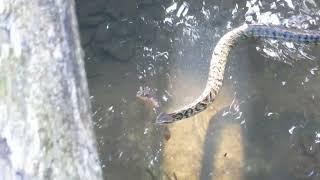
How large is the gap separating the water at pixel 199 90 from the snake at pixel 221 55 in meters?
0.10

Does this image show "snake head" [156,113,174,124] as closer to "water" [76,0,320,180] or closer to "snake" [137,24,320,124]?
"snake" [137,24,320,124]

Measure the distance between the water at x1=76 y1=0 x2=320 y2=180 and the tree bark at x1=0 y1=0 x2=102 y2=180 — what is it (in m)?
1.88

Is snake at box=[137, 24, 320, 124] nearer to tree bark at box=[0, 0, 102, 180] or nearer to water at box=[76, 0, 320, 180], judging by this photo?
water at box=[76, 0, 320, 180]

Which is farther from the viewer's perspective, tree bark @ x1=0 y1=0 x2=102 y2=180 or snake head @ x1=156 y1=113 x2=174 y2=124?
snake head @ x1=156 y1=113 x2=174 y2=124

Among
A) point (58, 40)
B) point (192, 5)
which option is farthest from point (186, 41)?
point (58, 40)

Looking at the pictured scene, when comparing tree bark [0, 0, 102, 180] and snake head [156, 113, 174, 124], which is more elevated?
tree bark [0, 0, 102, 180]

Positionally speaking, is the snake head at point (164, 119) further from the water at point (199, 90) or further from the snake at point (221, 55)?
the water at point (199, 90)

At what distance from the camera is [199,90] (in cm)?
545

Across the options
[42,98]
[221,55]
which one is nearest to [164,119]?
[221,55]

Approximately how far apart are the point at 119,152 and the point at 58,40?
2032 mm

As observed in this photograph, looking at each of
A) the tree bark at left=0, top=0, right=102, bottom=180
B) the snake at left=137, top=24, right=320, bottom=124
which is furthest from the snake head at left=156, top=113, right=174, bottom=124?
the tree bark at left=0, top=0, right=102, bottom=180

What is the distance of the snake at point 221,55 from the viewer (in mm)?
5012

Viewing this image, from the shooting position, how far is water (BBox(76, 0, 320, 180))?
4.95 m

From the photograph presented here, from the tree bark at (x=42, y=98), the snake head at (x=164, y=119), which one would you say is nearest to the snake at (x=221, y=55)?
the snake head at (x=164, y=119)
